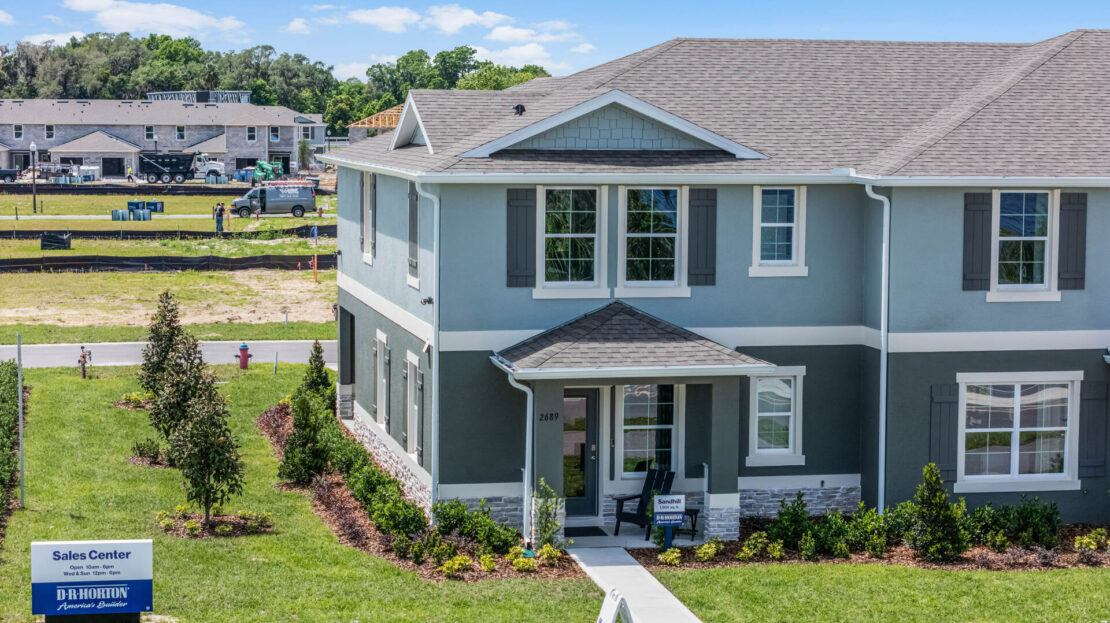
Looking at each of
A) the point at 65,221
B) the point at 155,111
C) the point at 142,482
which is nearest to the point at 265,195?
the point at 65,221

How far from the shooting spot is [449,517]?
1942 centimetres

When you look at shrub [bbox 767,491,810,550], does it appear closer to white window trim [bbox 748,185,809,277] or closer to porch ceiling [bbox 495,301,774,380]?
porch ceiling [bbox 495,301,774,380]

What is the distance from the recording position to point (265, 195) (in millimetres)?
78438

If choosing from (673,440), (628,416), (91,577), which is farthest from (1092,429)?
(91,577)

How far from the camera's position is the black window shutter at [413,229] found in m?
21.5

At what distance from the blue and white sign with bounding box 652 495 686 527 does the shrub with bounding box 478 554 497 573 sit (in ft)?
8.02

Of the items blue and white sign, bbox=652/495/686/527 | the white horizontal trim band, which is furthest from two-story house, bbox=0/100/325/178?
blue and white sign, bbox=652/495/686/527

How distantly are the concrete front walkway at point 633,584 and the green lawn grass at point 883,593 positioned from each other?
207 millimetres

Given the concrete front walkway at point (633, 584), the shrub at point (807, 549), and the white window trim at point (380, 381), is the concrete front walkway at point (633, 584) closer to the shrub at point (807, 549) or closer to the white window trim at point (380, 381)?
the shrub at point (807, 549)

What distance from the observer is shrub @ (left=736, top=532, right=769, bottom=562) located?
19125 mm

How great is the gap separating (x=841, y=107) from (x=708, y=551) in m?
8.78

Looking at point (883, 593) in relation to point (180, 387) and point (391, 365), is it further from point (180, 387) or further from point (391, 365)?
point (180, 387)

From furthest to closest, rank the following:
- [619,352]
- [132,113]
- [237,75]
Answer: [237,75]
[132,113]
[619,352]

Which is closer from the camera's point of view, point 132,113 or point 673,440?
point 673,440
